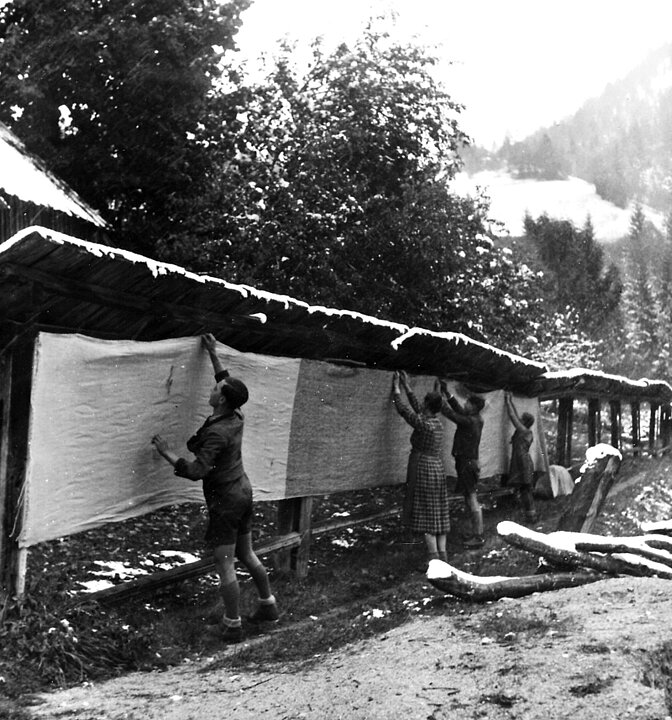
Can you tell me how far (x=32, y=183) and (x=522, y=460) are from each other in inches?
346

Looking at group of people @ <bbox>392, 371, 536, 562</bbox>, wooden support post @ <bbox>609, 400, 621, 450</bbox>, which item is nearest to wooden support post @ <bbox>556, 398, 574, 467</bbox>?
wooden support post @ <bbox>609, 400, 621, 450</bbox>

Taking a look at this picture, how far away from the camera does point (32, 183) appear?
1506 cm

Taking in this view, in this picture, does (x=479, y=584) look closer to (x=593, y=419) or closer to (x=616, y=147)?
(x=593, y=419)

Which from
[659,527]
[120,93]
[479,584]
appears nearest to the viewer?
[479,584]

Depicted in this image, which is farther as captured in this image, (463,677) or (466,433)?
(466,433)

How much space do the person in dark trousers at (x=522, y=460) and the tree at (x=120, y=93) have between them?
30.2 ft

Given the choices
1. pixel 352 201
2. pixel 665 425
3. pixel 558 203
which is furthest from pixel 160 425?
pixel 558 203

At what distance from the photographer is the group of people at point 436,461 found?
8.94 meters

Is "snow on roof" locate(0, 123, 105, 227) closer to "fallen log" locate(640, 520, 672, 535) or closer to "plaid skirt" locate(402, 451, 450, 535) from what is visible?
"plaid skirt" locate(402, 451, 450, 535)

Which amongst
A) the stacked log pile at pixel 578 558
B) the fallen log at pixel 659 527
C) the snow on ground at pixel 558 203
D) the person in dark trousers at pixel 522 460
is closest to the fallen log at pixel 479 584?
the stacked log pile at pixel 578 558

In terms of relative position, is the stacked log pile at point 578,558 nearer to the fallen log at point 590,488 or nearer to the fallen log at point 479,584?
the fallen log at point 479,584

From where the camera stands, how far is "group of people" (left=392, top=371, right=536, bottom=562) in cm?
894

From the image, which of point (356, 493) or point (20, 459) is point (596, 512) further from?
point (356, 493)

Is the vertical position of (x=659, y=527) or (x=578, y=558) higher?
(x=578, y=558)
